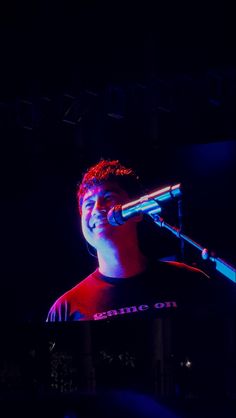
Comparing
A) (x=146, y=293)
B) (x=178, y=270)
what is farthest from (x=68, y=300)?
(x=178, y=270)

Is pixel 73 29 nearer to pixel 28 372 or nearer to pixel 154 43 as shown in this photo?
pixel 154 43

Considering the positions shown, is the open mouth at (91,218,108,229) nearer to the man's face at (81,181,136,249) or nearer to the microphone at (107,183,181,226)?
the man's face at (81,181,136,249)

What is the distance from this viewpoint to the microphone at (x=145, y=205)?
2.12m

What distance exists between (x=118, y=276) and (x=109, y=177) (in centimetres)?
82

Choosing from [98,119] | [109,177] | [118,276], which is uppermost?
[98,119]

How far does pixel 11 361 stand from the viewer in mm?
2736

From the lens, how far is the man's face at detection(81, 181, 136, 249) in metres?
3.85

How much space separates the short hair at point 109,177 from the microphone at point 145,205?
151 centimetres

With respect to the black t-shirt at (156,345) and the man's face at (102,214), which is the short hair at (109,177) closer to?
the man's face at (102,214)

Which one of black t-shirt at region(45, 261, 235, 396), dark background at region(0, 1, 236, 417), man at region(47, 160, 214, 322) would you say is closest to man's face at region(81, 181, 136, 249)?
man at region(47, 160, 214, 322)

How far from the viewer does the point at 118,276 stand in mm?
3834

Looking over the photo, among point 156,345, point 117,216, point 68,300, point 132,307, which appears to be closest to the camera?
point 117,216

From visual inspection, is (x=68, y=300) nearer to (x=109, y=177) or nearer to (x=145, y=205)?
(x=109, y=177)

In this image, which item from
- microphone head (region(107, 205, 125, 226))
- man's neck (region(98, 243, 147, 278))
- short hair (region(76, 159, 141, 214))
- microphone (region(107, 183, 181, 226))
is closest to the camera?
microphone (region(107, 183, 181, 226))
